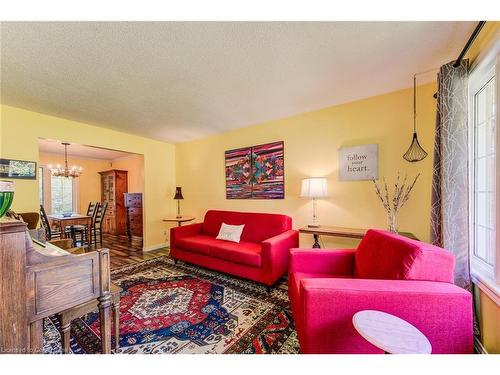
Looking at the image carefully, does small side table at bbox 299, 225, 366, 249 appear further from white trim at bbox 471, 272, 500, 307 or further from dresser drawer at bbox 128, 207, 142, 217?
dresser drawer at bbox 128, 207, 142, 217

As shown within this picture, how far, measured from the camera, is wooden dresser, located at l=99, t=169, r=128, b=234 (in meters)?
5.69

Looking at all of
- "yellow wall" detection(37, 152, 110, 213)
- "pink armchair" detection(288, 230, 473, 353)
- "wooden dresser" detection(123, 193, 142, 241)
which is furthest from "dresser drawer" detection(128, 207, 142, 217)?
"pink armchair" detection(288, 230, 473, 353)

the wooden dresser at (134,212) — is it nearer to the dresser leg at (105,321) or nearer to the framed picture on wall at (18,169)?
the framed picture on wall at (18,169)

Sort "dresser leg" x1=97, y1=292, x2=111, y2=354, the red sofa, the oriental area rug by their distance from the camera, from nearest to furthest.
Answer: "dresser leg" x1=97, y1=292, x2=111, y2=354, the oriental area rug, the red sofa

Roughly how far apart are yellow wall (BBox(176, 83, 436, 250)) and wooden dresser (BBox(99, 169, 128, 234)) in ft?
12.4

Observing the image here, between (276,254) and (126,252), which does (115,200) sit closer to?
(126,252)

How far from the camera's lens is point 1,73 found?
188cm

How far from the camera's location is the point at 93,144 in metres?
3.40

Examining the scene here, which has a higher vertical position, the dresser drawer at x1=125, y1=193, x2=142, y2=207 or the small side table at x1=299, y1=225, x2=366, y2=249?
the dresser drawer at x1=125, y1=193, x2=142, y2=207

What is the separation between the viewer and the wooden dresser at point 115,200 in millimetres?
5688

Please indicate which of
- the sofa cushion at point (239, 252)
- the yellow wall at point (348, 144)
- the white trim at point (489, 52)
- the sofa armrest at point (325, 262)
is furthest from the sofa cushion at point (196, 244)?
the white trim at point (489, 52)

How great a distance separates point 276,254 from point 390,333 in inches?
55.7
